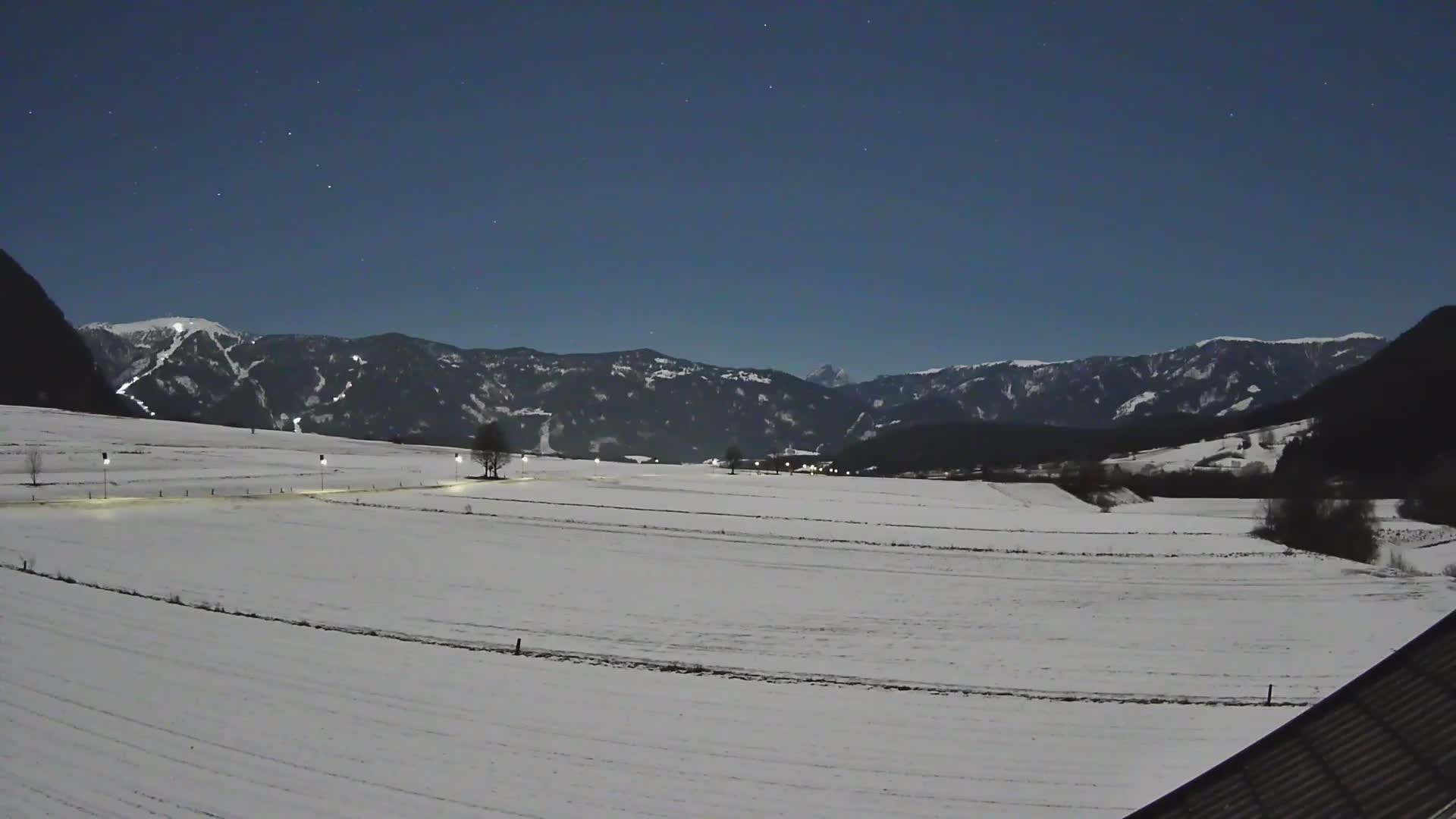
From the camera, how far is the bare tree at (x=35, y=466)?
8000cm

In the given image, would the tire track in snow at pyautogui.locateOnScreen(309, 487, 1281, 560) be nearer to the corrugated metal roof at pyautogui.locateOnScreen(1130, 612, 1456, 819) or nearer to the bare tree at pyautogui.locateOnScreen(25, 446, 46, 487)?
the bare tree at pyautogui.locateOnScreen(25, 446, 46, 487)

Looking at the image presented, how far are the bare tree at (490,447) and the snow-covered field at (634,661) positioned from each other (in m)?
51.4

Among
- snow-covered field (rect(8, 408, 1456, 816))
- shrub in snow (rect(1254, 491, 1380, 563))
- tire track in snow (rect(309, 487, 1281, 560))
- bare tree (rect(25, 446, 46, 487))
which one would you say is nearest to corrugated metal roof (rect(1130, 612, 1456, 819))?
snow-covered field (rect(8, 408, 1456, 816))

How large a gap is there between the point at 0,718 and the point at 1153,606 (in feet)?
151

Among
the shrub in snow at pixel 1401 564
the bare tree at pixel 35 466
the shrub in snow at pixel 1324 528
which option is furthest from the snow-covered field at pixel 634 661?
the bare tree at pixel 35 466

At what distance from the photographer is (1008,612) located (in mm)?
38281

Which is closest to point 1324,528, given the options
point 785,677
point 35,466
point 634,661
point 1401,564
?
point 1401,564

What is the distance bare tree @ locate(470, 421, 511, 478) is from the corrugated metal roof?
379 feet

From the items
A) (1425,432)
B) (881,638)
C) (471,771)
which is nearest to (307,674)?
(471,771)

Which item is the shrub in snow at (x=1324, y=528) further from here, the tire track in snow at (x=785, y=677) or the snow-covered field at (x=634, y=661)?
the tire track in snow at (x=785, y=677)

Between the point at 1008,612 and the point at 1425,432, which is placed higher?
the point at 1425,432

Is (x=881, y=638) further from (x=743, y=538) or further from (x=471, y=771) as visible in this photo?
(x=743, y=538)

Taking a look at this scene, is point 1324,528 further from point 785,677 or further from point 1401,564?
point 785,677

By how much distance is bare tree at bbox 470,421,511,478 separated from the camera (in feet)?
382
